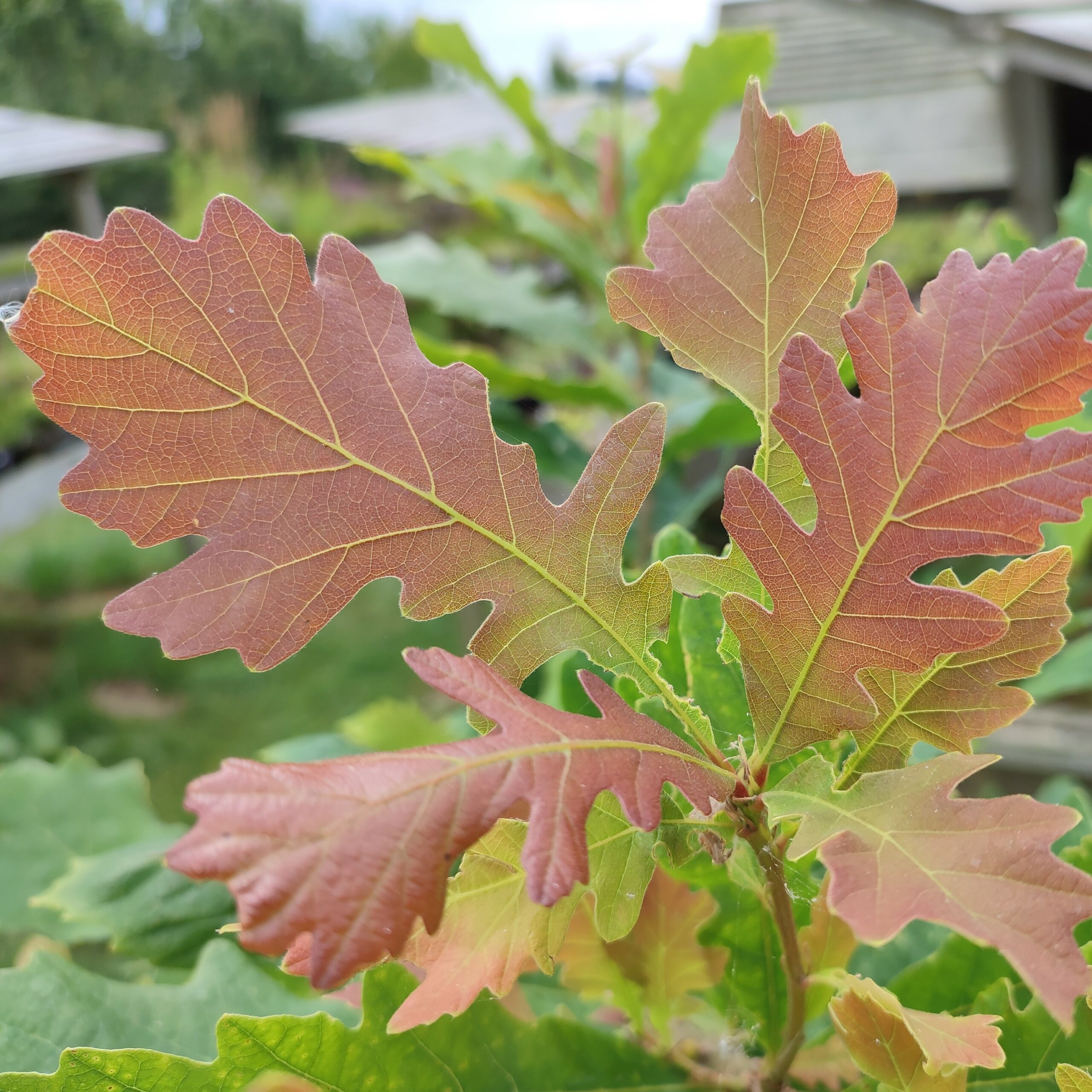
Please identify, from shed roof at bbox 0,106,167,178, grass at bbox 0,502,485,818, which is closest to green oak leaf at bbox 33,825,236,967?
shed roof at bbox 0,106,167,178

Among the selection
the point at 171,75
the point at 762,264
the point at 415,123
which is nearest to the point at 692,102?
the point at 762,264

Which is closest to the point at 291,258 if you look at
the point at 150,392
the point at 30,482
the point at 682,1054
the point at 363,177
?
the point at 150,392

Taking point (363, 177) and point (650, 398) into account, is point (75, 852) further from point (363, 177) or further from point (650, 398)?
point (363, 177)

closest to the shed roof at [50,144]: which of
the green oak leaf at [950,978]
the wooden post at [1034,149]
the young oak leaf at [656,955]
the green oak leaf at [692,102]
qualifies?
the green oak leaf at [692,102]

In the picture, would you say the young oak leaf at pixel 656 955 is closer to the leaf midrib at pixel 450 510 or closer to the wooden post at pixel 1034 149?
the leaf midrib at pixel 450 510

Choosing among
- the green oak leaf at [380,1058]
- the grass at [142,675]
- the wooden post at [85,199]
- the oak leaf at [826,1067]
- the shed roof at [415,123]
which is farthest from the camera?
the shed roof at [415,123]
